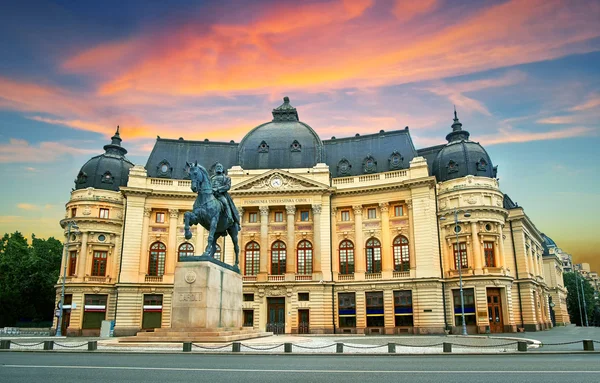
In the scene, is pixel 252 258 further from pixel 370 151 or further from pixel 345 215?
pixel 370 151

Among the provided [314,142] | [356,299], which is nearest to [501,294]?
[356,299]

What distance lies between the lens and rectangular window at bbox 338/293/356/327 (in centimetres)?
5731

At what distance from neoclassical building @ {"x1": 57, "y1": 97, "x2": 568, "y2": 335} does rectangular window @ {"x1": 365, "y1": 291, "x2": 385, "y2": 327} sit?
0.12 meters

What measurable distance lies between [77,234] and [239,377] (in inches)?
2066

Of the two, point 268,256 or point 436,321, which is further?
point 268,256

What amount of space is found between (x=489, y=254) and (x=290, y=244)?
72.5 feet

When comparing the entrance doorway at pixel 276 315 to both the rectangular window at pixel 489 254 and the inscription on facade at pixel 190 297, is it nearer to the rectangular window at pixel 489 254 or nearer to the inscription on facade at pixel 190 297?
the rectangular window at pixel 489 254

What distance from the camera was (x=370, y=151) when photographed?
64.0 metres

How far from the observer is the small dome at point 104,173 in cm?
6281

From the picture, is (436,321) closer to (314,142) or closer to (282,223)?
(282,223)

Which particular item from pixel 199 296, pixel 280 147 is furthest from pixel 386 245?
pixel 199 296

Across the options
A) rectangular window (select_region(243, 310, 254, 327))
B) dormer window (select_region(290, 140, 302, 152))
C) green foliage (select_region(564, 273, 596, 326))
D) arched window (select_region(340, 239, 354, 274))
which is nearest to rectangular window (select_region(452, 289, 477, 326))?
arched window (select_region(340, 239, 354, 274))

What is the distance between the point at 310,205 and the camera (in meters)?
59.8

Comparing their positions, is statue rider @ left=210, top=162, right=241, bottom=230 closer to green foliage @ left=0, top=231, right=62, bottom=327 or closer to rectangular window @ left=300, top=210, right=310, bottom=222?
rectangular window @ left=300, top=210, right=310, bottom=222
